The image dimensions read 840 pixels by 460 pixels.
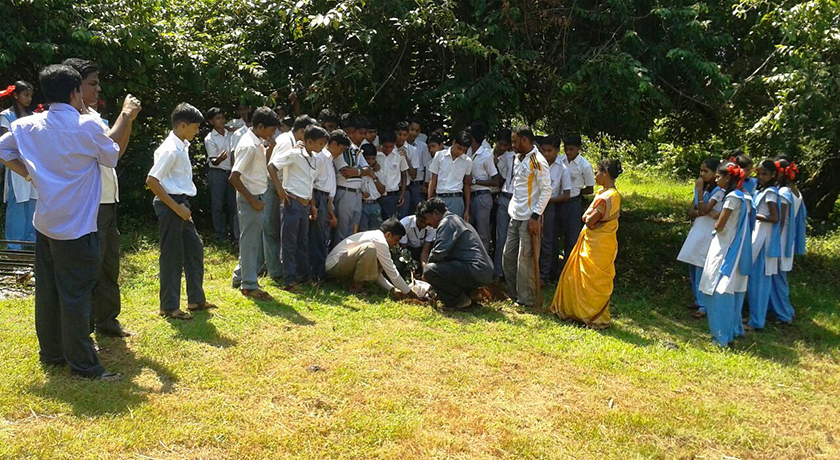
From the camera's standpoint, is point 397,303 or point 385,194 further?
point 385,194

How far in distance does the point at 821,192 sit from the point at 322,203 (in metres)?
10.5

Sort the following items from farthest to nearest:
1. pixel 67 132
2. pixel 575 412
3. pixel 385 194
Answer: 1. pixel 385 194
2. pixel 575 412
3. pixel 67 132

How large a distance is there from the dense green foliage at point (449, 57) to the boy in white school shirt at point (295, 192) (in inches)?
81.4

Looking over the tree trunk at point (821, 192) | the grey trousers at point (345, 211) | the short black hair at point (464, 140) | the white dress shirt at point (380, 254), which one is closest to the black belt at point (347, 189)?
the grey trousers at point (345, 211)

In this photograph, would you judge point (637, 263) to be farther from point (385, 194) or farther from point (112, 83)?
point (112, 83)

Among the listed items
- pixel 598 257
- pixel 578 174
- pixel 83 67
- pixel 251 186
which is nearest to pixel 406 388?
pixel 251 186

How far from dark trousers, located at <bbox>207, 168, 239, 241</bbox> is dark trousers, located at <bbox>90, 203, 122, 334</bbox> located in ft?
13.3

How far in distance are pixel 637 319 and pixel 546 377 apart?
2.74m

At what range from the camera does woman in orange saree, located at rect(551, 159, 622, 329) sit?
681cm

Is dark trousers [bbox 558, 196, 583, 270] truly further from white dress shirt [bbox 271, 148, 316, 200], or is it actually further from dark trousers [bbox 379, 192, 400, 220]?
white dress shirt [bbox 271, 148, 316, 200]

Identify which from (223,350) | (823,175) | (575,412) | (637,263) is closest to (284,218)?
(223,350)

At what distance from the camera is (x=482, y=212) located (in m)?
8.78

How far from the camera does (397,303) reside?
23.2ft

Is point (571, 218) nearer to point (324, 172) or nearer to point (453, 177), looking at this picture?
point (453, 177)
